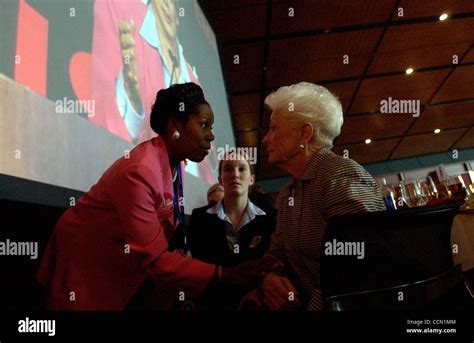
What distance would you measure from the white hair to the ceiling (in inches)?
110

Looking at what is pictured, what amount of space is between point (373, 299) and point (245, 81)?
4.88m

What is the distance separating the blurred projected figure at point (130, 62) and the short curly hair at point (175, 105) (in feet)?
0.85

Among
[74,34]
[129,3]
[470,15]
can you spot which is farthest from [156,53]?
[470,15]

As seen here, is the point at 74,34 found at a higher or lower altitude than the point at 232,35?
lower

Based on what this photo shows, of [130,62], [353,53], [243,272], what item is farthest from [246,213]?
[353,53]

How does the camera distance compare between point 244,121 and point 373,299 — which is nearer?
point 373,299

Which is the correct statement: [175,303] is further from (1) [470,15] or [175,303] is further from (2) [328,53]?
(1) [470,15]

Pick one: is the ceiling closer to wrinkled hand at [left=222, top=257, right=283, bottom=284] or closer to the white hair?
the white hair

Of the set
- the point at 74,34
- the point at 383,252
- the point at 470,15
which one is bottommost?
the point at 383,252

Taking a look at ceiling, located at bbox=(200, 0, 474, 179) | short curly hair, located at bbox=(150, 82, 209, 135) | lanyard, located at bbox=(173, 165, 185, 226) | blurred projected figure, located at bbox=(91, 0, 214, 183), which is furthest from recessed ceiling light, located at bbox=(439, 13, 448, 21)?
lanyard, located at bbox=(173, 165, 185, 226)

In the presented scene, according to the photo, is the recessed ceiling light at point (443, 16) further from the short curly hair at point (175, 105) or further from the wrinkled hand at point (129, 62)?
the short curly hair at point (175, 105)

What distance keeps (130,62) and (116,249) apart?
3.29 feet

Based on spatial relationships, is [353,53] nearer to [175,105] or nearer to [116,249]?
[175,105]

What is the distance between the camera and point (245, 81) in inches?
214
